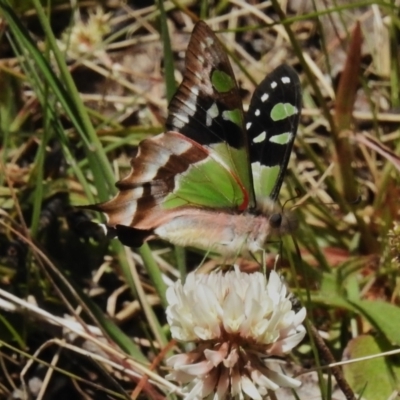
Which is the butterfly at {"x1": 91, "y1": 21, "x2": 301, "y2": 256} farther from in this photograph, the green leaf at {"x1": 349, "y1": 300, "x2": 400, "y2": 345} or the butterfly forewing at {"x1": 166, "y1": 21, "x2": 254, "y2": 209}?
the green leaf at {"x1": 349, "y1": 300, "x2": 400, "y2": 345}

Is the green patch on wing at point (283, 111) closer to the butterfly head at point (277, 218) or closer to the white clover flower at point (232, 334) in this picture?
the butterfly head at point (277, 218)

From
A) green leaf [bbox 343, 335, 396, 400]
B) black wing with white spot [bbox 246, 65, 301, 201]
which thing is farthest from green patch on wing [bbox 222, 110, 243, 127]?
green leaf [bbox 343, 335, 396, 400]

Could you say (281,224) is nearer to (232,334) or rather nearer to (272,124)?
(272,124)

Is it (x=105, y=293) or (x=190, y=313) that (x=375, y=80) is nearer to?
(x=105, y=293)

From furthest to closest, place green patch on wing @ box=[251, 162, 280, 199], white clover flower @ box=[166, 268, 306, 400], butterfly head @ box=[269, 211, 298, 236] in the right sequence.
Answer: green patch on wing @ box=[251, 162, 280, 199] < butterfly head @ box=[269, 211, 298, 236] < white clover flower @ box=[166, 268, 306, 400]

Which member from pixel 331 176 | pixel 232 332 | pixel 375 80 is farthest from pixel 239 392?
pixel 375 80

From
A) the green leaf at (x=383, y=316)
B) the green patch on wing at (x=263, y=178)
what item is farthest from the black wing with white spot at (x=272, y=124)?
the green leaf at (x=383, y=316)
